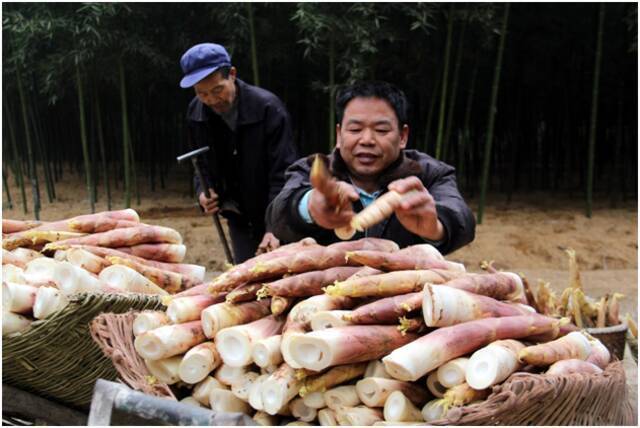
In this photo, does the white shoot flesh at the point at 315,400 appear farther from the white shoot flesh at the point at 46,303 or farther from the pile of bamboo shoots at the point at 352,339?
the white shoot flesh at the point at 46,303

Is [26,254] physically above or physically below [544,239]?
above

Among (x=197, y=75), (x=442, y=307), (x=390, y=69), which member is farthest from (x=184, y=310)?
(x=390, y=69)

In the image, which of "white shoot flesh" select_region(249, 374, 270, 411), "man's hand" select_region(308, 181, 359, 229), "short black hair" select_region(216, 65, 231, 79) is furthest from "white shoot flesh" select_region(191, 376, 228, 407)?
"short black hair" select_region(216, 65, 231, 79)

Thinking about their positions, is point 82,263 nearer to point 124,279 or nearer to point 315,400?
point 124,279

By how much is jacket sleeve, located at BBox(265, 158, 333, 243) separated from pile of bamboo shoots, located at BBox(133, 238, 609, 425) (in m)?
0.30

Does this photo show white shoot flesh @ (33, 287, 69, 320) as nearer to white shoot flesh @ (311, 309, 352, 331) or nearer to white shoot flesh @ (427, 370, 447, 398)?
white shoot flesh @ (311, 309, 352, 331)

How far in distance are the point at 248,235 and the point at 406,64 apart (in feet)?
18.5

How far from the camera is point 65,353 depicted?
7.61 ft

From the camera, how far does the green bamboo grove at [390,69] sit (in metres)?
8.16

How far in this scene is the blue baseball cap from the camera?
3.28 m

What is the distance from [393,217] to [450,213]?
279mm

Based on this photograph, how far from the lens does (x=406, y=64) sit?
912cm

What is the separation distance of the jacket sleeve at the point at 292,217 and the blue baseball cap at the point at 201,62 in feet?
3.76

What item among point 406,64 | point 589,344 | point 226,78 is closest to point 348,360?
point 589,344
